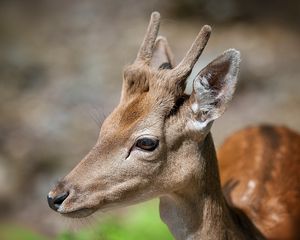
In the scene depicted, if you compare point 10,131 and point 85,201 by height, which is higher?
point 85,201

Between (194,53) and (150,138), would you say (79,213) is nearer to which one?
(150,138)

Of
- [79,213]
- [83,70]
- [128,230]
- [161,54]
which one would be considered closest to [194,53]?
[161,54]

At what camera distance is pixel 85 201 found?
3623 millimetres

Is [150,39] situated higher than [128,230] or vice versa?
[150,39]

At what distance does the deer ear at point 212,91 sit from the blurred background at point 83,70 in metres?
2.77

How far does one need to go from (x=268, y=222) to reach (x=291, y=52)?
5421mm

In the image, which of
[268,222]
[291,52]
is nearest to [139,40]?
[291,52]

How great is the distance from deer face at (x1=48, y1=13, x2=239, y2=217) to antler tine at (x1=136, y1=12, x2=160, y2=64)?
145 millimetres

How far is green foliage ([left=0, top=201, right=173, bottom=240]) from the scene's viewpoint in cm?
558

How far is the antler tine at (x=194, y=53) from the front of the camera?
3.72 metres

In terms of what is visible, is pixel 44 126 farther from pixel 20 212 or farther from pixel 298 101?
pixel 298 101

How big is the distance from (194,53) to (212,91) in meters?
0.21

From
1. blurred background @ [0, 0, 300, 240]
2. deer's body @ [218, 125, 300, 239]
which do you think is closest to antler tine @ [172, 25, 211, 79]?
deer's body @ [218, 125, 300, 239]

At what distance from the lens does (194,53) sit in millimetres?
3742
